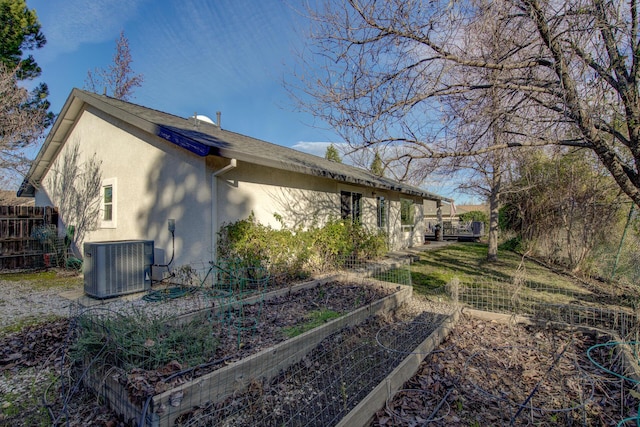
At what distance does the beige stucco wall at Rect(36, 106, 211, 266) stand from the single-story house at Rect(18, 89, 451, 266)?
0.07ft

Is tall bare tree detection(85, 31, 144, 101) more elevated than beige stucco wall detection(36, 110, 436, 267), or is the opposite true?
tall bare tree detection(85, 31, 144, 101)

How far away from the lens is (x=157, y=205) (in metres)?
7.41

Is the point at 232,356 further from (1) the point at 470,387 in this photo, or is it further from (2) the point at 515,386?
(2) the point at 515,386

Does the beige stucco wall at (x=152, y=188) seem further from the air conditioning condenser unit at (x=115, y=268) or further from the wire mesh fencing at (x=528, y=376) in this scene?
the wire mesh fencing at (x=528, y=376)

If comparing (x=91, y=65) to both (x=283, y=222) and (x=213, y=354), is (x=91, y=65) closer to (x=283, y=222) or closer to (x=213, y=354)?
(x=283, y=222)

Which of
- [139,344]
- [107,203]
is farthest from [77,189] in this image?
[139,344]

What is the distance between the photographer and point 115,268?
6.06m

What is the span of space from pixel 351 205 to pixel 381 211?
7.88ft

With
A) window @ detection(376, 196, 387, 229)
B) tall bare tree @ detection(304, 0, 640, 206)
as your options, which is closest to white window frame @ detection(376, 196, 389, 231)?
window @ detection(376, 196, 387, 229)

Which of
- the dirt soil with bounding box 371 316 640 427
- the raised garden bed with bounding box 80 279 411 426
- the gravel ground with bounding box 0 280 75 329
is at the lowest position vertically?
the dirt soil with bounding box 371 316 640 427

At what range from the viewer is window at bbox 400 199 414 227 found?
1506 cm

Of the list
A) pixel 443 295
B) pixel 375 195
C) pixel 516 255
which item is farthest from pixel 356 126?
pixel 516 255

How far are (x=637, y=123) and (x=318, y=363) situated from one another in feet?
14.6

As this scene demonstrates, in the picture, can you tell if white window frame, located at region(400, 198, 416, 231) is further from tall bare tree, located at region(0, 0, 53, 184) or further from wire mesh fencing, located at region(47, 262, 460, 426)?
tall bare tree, located at region(0, 0, 53, 184)
